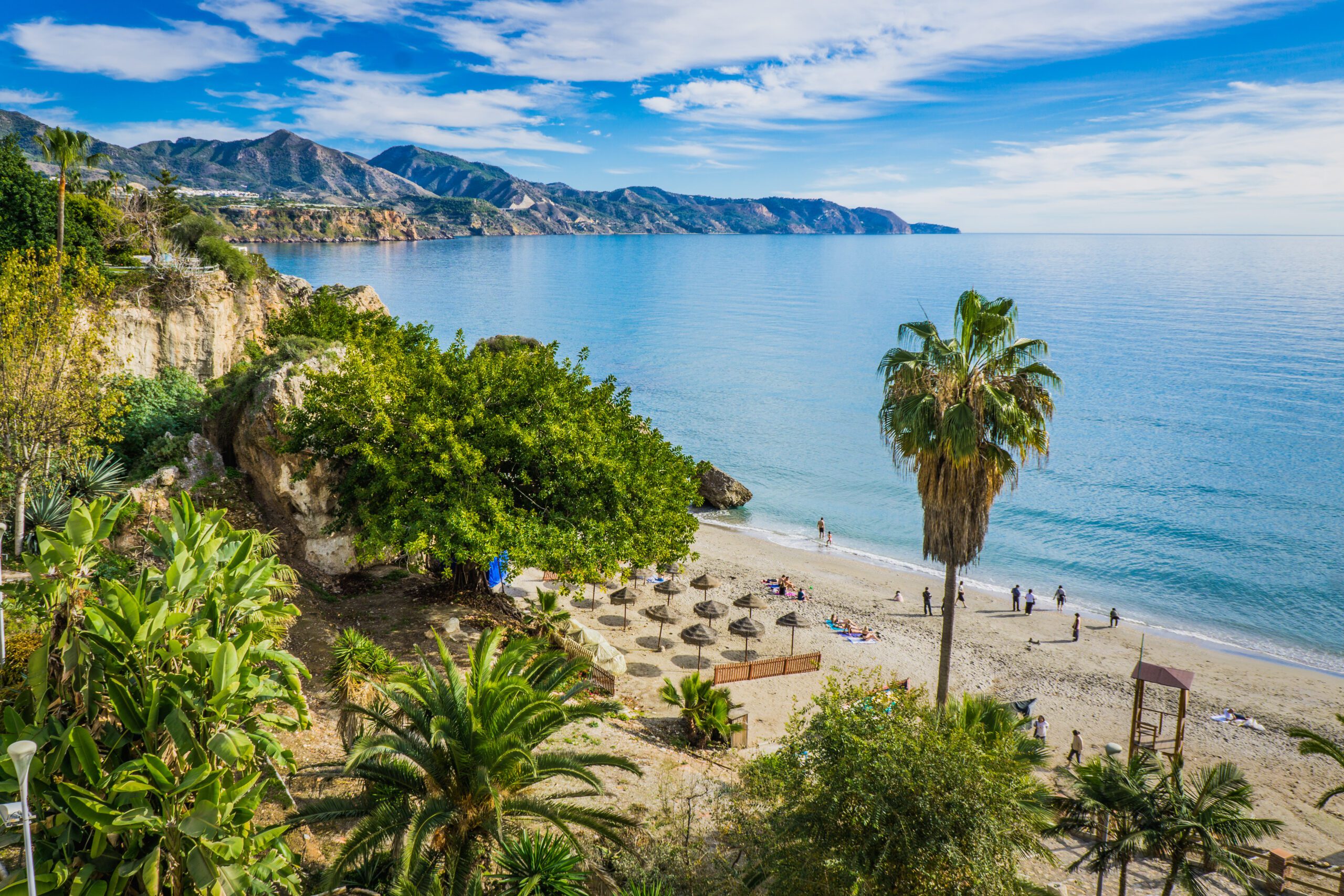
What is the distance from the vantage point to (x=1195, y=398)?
225 ft

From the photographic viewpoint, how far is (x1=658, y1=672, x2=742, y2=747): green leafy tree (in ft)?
58.4

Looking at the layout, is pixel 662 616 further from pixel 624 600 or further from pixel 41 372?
pixel 41 372

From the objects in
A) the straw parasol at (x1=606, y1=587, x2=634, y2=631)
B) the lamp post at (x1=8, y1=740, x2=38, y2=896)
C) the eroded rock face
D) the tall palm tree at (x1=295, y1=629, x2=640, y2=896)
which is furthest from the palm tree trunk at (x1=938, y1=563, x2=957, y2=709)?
the eroded rock face

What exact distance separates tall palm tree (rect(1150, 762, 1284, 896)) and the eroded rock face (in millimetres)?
18314

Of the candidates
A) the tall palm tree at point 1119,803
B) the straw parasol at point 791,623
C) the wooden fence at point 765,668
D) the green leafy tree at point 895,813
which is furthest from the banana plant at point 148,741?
the straw parasol at point 791,623

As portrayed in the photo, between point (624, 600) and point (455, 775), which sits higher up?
point (455, 775)

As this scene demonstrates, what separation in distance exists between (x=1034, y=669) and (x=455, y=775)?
2388cm

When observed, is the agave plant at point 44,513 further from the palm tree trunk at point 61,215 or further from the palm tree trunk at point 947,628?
the palm tree trunk at point 947,628

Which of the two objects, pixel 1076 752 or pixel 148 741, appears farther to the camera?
pixel 1076 752

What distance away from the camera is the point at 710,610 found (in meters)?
24.8

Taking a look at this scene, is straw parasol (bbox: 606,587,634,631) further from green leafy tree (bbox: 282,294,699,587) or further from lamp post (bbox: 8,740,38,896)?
lamp post (bbox: 8,740,38,896)

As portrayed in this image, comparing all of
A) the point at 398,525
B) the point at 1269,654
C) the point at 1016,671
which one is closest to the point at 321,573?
the point at 398,525

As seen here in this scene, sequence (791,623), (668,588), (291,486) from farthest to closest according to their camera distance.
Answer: (791,623), (668,588), (291,486)

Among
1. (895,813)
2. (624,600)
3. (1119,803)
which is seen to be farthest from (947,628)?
(624,600)
